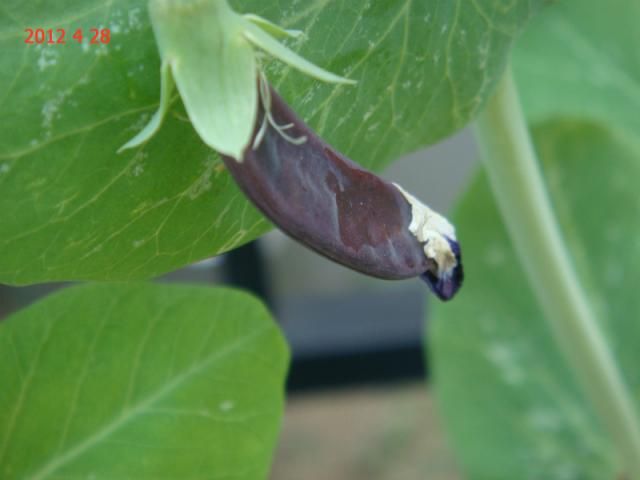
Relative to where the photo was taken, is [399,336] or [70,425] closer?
[70,425]

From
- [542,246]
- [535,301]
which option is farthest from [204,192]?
[535,301]

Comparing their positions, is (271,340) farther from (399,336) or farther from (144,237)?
(399,336)

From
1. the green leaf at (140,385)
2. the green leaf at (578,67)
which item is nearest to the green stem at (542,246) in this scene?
the green leaf at (140,385)

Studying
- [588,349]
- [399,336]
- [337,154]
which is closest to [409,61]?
[337,154]

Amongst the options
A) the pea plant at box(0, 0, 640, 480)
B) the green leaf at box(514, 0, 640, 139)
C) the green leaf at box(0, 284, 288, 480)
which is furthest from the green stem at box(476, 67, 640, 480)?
the green leaf at box(514, 0, 640, 139)

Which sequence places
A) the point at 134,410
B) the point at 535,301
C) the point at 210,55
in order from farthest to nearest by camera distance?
the point at 535,301, the point at 134,410, the point at 210,55

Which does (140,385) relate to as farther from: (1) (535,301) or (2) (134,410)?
(1) (535,301)
